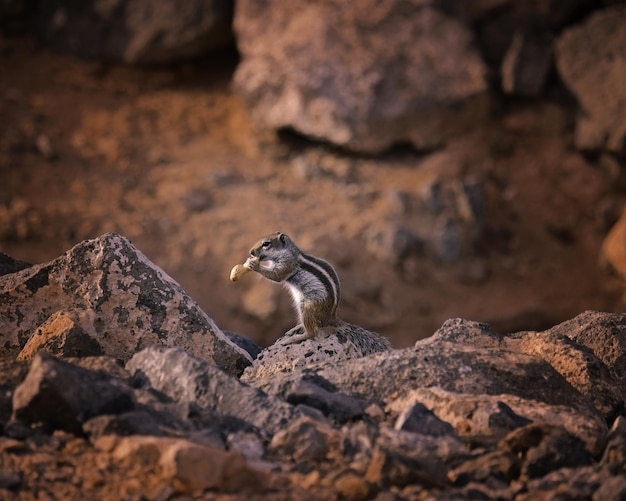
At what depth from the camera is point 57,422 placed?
14.5 ft

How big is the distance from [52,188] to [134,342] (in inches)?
391

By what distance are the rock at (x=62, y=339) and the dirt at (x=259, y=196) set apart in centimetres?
814

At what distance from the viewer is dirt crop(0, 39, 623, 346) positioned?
14500 mm

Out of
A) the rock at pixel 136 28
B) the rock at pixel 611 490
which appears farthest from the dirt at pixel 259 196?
the rock at pixel 611 490

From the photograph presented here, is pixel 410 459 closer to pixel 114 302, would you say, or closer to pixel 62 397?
pixel 62 397

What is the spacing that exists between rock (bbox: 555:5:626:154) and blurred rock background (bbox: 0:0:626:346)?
3 centimetres

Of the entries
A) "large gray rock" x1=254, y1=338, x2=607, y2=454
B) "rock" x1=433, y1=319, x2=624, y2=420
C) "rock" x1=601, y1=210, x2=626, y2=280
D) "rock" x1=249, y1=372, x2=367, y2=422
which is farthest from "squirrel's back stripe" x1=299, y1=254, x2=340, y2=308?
"rock" x1=601, y1=210, x2=626, y2=280

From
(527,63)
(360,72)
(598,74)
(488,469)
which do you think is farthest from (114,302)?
(527,63)

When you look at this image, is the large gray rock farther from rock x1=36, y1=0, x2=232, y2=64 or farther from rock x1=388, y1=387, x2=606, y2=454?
rock x1=36, y1=0, x2=232, y2=64

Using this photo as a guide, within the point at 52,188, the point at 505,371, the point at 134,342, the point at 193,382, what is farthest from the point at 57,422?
the point at 52,188

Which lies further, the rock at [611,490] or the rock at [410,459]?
the rock at [410,459]

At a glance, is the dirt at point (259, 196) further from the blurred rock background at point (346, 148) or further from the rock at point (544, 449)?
the rock at point (544, 449)

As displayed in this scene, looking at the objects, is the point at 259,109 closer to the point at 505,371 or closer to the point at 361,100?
the point at 361,100

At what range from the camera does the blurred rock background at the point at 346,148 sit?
14.8m
